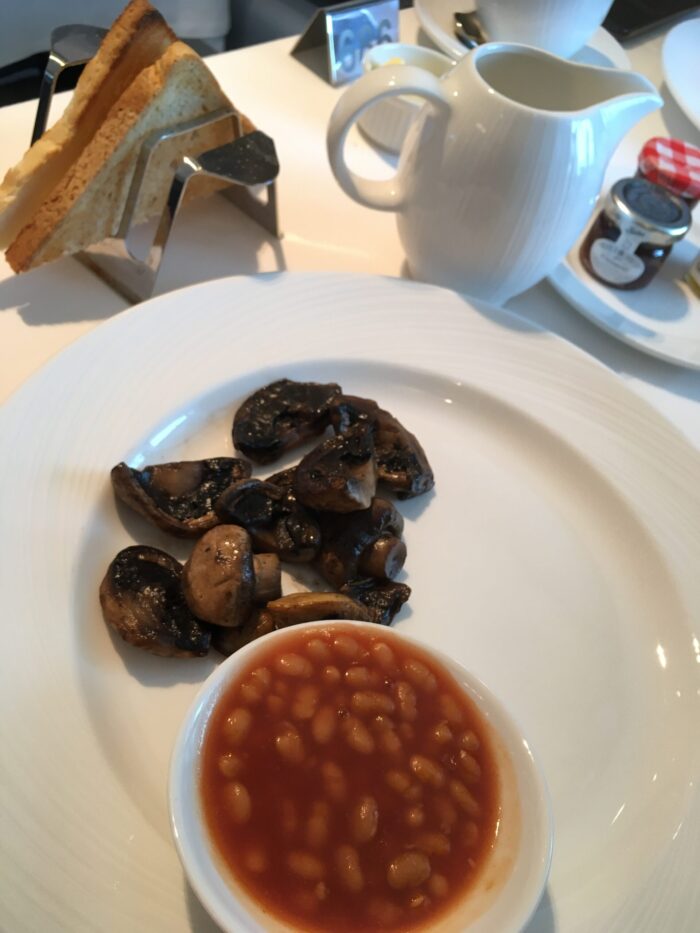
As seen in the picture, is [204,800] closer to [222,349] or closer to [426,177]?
[222,349]

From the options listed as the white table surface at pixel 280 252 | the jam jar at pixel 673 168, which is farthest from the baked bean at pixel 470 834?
the jam jar at pixel 673 168

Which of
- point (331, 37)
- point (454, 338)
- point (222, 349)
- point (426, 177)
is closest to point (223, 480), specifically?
point (222, 349)

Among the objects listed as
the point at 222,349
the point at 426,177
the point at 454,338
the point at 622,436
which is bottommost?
the point at 622,436

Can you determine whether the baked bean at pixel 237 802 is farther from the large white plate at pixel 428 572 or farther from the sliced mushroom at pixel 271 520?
the sliced mushroom at pixel 271 520

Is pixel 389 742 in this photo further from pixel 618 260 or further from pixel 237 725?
pixel 618 260

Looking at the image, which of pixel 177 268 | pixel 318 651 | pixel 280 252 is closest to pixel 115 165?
pixel 177 268

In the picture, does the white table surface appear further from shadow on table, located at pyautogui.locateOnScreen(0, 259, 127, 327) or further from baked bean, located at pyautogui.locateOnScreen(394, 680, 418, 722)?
baked bean, located at pyautogui.locateOnScreen(394, 680, 418, 722)

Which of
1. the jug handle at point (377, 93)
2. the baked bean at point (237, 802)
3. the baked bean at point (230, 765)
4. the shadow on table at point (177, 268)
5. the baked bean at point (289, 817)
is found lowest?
→ the baked bean at point (289, 817)
